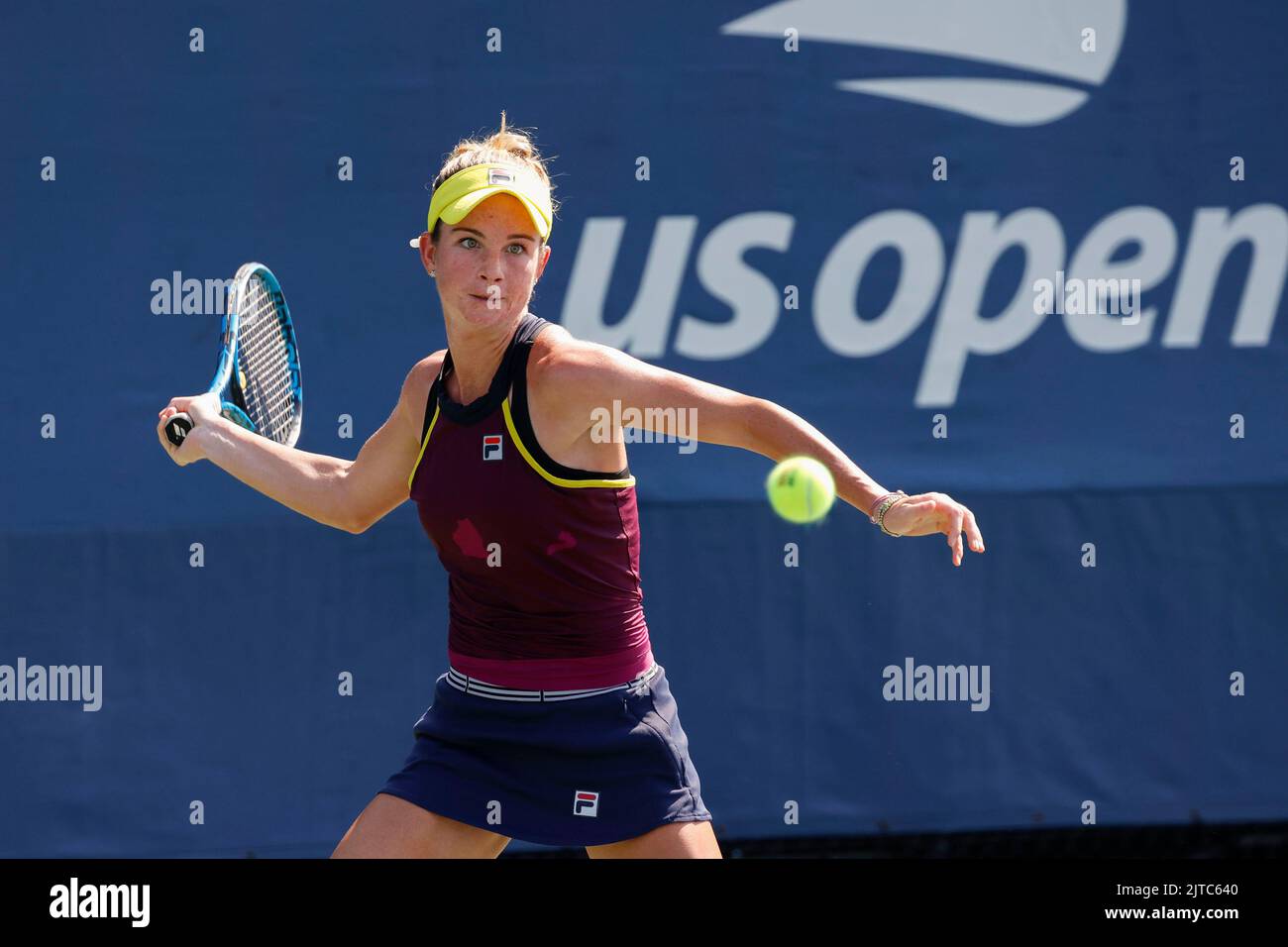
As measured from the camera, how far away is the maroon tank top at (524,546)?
9.93 feet

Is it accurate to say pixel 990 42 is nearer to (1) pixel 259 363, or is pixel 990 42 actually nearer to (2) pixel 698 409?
(1) pixel 259 363

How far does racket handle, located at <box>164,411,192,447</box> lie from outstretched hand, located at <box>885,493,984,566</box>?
1.68 m

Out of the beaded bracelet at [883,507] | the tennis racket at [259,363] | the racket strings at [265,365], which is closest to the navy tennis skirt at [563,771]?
the beaded bracelet at [883,507]

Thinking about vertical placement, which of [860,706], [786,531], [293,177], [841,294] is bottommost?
[860,706]

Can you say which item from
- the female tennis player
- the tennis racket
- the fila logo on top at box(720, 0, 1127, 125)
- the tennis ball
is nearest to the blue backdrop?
the fila logo on top at box(720, 0, 1127, 125)

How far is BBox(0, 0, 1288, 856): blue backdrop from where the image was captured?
16.9 ft

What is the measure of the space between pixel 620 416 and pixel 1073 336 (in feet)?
9.05

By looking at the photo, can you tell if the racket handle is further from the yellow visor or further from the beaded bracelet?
the beaded bracelet

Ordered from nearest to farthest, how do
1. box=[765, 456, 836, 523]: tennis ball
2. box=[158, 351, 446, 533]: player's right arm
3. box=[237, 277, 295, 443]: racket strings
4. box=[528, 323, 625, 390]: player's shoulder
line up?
box=[765, 456, 836, 523]: tennis ball
box=[528, 323, 625, 390]: player's shoulder
box=[158, 351, 446, 533]: player's right arm
box=[237, 277, 295, 443]: racket strings

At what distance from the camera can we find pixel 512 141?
336cm

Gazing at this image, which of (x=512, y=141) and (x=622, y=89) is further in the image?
(x=622, y=89)
